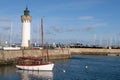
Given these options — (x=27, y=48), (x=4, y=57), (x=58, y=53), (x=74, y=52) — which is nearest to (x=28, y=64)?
(x=4, y=57)

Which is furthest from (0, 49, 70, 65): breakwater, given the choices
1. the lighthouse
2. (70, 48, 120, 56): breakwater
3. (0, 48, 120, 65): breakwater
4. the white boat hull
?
(70, 48, 120, 56): breakwater

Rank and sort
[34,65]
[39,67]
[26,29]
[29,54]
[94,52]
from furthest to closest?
[94,52] → [26,29] → [29,54] → [34,65] → [39,67]

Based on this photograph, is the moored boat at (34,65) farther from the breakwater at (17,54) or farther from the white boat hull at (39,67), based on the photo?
the breakwater at (17,54)

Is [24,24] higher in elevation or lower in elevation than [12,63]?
higher

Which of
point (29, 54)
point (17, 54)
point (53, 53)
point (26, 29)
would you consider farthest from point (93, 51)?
point (17, 54)

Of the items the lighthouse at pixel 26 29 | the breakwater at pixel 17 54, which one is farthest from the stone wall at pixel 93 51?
the lighthouse at pixel 26 29

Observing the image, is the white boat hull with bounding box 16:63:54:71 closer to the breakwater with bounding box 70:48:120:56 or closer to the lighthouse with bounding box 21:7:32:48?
the lighthouse with bounding box 21:7:32:48

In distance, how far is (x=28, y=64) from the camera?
4550 cm

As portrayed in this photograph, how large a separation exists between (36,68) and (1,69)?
5093 millimetres

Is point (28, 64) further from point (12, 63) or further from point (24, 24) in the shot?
point (24, 24)

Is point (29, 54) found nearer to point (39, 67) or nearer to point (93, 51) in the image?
point (39, 67)

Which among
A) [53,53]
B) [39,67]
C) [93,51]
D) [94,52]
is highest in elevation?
[53,53]

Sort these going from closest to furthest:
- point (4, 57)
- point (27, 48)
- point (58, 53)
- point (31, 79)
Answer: point (31, 79), point (4, 57), point (27, 48), point (58, 53)

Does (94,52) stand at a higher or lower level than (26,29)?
lower
